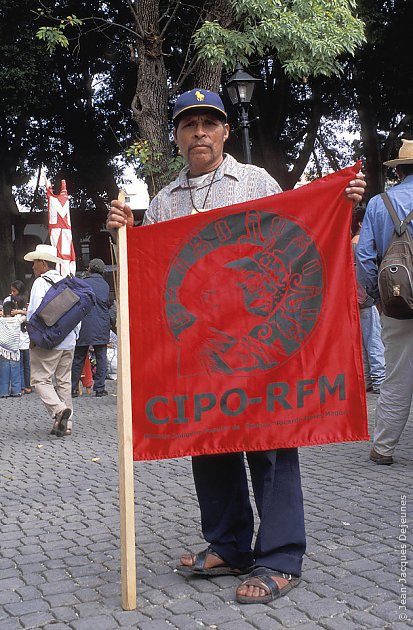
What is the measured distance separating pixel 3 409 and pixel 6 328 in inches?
61.7

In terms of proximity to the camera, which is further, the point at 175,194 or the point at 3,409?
the point at 3,409

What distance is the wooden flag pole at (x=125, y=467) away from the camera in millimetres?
3297

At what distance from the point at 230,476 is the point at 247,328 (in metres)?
0.68

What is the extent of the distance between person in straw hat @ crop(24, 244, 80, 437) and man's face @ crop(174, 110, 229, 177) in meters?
5.00

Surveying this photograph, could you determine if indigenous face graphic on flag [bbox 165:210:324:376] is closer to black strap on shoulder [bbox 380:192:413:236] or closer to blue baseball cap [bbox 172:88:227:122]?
blue baseball cap [bbox 172:88:227:122]

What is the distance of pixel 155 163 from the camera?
12734 mm

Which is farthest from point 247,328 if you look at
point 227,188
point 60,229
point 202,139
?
point 60,229

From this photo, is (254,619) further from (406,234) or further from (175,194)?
(406,234)

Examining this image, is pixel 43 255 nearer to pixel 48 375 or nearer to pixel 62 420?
pixel 48 375

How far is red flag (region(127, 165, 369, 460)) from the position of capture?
3.51m

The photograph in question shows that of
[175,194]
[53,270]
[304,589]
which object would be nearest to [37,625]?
[304,589]

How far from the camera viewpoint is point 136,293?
3.57m

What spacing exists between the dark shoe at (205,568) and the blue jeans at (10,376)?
964 cm

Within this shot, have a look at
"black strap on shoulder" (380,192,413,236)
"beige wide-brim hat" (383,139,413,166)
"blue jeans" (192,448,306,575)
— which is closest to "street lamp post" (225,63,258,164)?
"beige wide-brim hat" (383,139,413,166)
